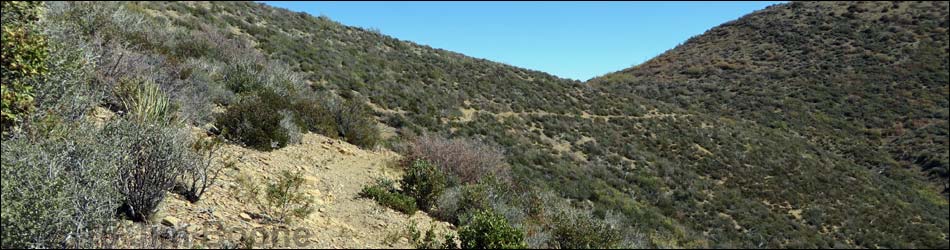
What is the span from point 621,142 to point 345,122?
53.2ft

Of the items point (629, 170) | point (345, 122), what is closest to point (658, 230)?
→ point (629, 170)

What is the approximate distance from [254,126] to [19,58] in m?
4.04

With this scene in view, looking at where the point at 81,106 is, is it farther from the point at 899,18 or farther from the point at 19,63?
the point at 899,18

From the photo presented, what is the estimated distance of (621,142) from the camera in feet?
78.6

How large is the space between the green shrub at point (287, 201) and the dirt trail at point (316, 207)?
108 millimetres

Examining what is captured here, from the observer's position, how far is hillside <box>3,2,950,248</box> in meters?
4.96

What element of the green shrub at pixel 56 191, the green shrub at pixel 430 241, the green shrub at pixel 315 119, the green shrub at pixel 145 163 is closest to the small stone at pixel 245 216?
the green shrub at pixel 145 163

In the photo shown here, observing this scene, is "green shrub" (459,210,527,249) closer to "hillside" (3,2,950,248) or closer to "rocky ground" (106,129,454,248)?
"hillside" (3,2,950,248)

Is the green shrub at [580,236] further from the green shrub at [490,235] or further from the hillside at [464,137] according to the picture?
the green shrub at [490,235]

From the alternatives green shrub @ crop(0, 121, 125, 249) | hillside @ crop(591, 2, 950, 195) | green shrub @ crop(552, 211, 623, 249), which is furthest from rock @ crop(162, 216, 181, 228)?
hillside @ crop(591, 2, 950, 195)

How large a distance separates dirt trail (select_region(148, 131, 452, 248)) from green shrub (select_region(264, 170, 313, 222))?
0.11 m

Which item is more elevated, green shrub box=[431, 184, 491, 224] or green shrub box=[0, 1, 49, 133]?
green shrub box=[0, 1, 49, 133]

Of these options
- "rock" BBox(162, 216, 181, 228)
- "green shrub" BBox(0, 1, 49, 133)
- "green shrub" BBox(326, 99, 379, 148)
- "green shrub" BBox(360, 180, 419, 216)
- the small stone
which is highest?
"green shrub" BBox(0, 1, 49, 133)

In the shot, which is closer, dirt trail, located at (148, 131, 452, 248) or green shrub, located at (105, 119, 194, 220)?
green shrub, located at (105, 119, 194, 220)
